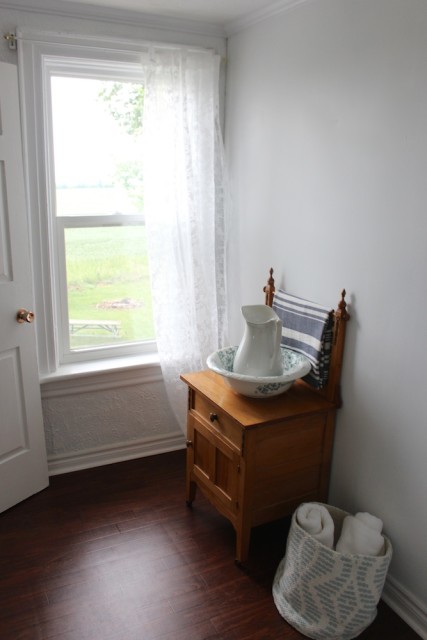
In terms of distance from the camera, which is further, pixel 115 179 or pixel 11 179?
pixel 115 179

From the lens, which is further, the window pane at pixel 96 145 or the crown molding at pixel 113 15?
the window pane at pixel 96 145

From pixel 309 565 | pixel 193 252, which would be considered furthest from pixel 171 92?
pixel 309 565

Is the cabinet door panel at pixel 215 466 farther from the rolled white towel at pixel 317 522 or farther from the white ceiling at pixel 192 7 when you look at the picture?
the white ceiling at pixel 192 7

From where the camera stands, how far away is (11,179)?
7.42 ft

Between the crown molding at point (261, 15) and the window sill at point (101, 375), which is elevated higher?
the crown molding at point (261, 15)

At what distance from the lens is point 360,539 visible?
5.99ft

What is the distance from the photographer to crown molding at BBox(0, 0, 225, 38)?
2.29m

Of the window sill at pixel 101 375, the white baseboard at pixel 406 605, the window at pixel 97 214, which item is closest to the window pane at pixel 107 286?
the window at pixel 97 214

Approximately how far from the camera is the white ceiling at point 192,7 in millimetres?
2314

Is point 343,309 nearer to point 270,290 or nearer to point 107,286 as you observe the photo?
point 270,290

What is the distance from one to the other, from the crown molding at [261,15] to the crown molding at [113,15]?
78 mm

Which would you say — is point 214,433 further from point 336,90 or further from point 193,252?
point 336,90

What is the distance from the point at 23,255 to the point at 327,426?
148 centimetres

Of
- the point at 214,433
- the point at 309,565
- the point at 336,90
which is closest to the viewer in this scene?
the point at 309,565
